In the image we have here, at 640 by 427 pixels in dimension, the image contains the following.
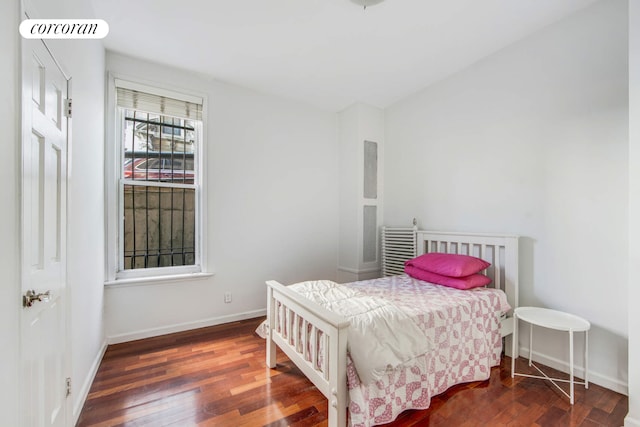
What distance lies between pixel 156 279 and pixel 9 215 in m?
2.02

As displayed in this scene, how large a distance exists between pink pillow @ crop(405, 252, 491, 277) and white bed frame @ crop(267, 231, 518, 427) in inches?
8.2

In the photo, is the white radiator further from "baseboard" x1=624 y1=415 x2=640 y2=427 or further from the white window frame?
the white window frame

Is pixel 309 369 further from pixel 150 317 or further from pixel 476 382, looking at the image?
pixel 150 317

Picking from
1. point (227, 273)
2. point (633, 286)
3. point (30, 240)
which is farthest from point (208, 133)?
point (633, 286)

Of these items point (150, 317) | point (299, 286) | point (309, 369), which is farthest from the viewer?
point (150, 317)

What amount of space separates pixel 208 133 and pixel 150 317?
203cm

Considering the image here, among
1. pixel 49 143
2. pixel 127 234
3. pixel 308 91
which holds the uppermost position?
pixel 308 91

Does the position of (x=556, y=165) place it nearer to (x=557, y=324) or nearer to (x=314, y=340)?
(x=557, y=324)

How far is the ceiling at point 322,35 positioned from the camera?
2061 millimetres

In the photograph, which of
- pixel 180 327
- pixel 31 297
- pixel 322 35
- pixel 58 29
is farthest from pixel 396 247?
pixel 58 29

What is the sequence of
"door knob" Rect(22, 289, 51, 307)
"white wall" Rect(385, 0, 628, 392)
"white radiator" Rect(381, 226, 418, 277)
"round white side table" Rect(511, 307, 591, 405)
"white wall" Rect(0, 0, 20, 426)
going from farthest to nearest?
1. "white radiator" Rect(381, 226, 418, 277)
2. "white wall" Rect(385, 0, 628, 392)
3. "round white side table" Rect(511, 307, 591, 405)
4. "door knob" Rect(22, 289, 51, 307)
5. "white wall" Rect(0, 0, 20, 426)

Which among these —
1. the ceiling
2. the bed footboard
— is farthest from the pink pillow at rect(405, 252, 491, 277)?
the ceiling

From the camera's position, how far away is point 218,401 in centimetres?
184

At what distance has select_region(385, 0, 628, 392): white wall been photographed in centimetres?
197
